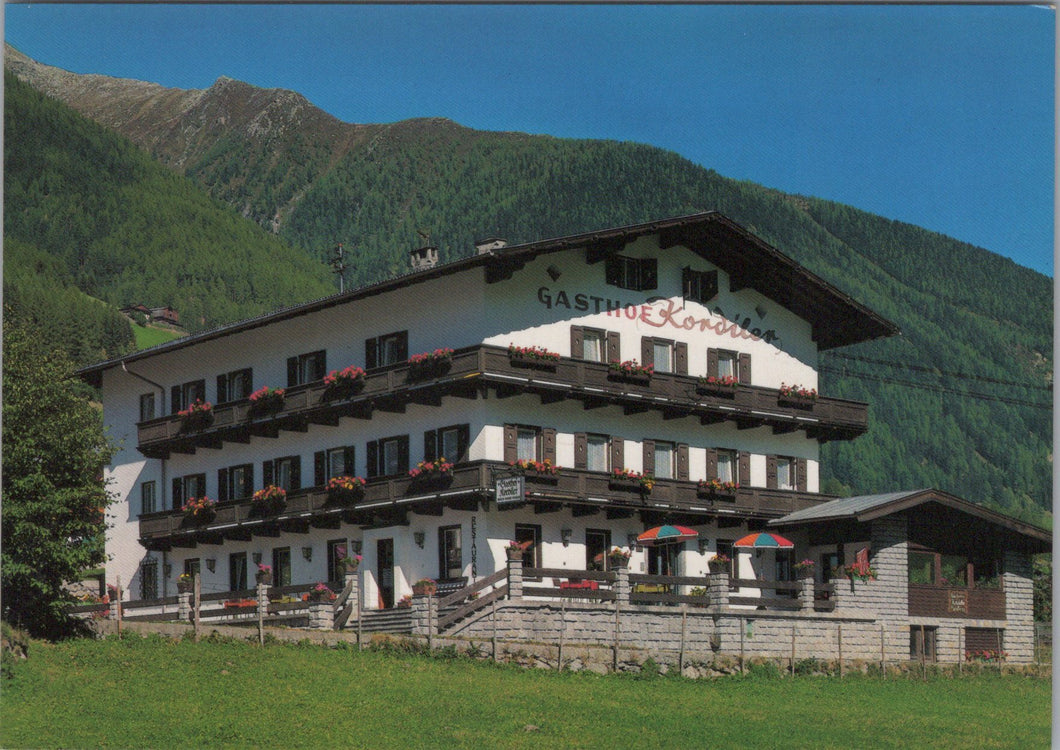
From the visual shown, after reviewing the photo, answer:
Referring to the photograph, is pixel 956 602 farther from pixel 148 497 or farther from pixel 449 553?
pixel 148 497

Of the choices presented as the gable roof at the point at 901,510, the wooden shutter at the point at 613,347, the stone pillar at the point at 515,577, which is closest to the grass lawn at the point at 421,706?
the stone pillar at the point at 515,577

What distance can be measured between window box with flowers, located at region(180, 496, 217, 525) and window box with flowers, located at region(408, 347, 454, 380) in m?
10.3

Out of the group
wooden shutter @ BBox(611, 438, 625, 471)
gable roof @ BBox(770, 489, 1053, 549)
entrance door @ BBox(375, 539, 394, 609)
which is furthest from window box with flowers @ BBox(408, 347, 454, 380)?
gable roof @ BBox(770, 489, 1053, 549)

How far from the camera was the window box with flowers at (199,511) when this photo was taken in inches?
2203

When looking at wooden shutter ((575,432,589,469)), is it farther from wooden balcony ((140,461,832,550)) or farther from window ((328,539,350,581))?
window ((328,539,350,581))

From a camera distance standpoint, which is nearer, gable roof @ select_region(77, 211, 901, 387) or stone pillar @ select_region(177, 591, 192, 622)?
stone pillar @ select_region(177, 591, 192, 622)

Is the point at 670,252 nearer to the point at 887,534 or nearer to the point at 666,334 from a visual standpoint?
the point at 666,334

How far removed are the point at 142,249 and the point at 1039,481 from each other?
80.8m

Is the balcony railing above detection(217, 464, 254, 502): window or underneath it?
above

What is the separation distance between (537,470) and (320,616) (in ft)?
24.8

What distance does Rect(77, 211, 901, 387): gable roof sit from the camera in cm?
4901

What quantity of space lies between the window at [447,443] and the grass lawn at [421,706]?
9.03 m

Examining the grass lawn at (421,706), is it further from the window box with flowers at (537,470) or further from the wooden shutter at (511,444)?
the wooden shutter at (511,444)

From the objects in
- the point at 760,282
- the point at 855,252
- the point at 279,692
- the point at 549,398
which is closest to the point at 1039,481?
the point at 855,252
